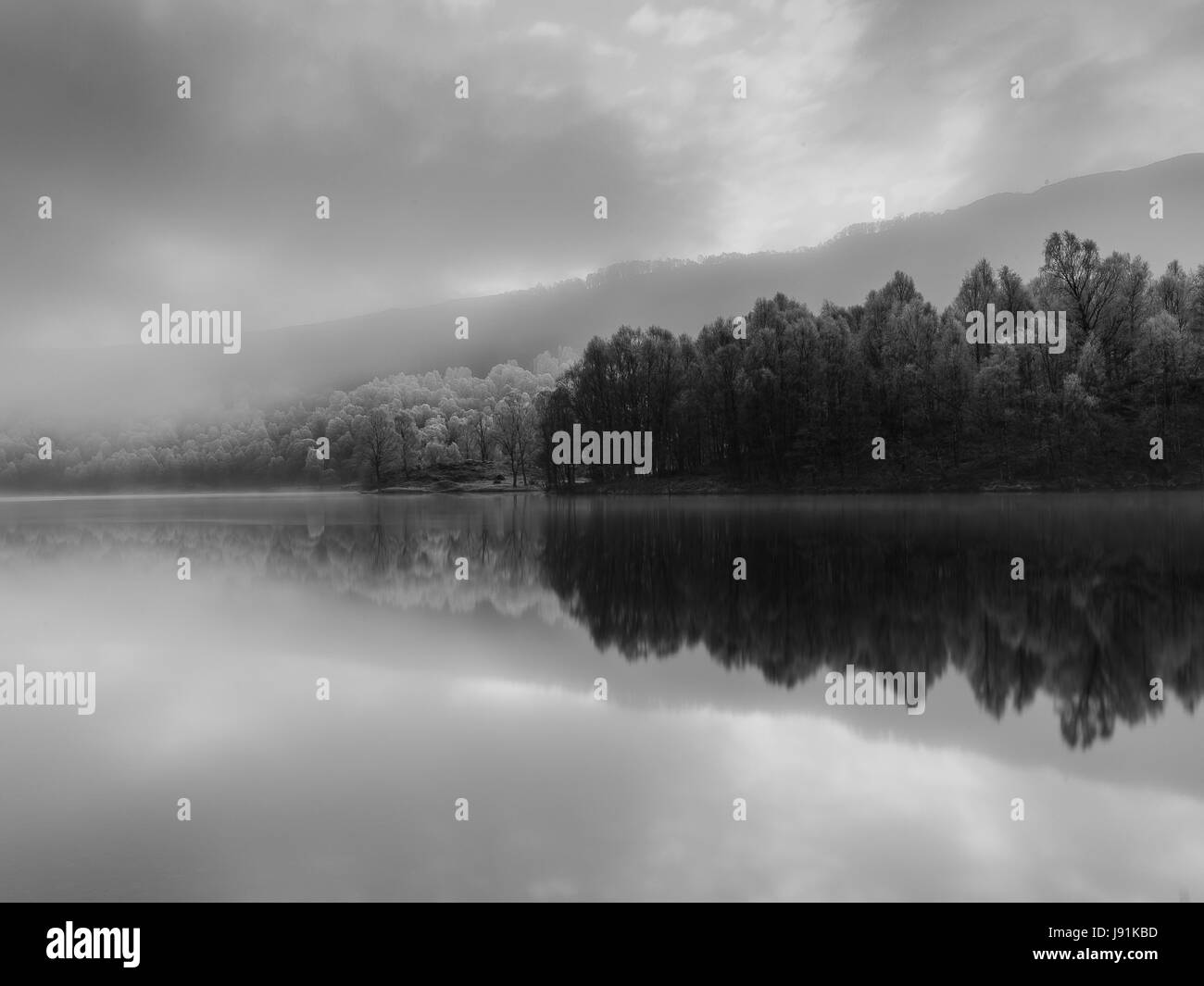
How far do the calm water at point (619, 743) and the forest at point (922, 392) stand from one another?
62159mm

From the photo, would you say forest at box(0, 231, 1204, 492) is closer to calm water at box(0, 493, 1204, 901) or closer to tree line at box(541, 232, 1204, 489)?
tree line at box(541, 232, 1204, 489)

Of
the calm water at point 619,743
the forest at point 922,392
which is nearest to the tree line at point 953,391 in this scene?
the forest at point 922,392

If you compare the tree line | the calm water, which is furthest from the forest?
the calm water

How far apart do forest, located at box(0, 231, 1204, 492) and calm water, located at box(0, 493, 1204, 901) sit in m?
62.2

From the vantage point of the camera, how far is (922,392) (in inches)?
3167

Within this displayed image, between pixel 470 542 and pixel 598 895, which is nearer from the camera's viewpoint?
pixel 598 895

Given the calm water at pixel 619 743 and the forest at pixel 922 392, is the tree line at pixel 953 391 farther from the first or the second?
the calm water at pixel 619 743

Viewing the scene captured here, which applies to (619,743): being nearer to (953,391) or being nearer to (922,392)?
(953,391)

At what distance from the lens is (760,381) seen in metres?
85.8
